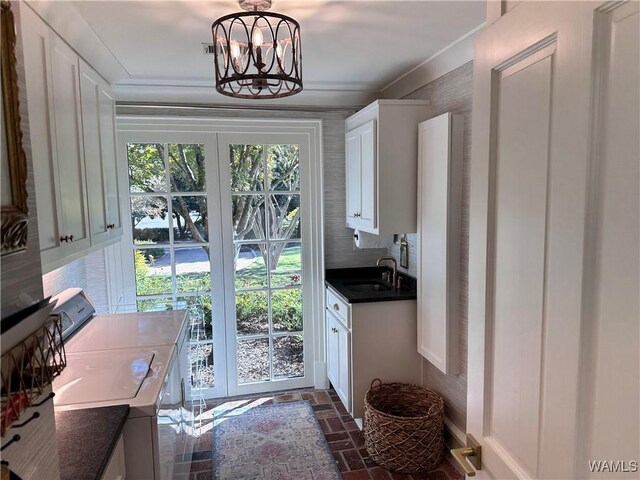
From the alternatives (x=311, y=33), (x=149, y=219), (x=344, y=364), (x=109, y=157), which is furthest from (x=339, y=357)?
(x=311, y=33)

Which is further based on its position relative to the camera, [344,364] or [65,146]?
[344,364]

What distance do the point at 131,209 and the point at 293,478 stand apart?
2.16 m

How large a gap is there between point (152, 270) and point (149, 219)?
0.39m

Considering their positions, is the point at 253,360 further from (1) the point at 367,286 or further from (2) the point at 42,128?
(2) the point at 42,128

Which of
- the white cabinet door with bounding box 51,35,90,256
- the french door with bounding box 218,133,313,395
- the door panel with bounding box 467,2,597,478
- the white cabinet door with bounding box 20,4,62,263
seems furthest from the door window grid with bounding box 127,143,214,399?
the door panel with bounding box 467,2,597,478

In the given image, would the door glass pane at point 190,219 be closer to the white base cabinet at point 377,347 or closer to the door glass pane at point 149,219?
the door glass pane at point 149,219

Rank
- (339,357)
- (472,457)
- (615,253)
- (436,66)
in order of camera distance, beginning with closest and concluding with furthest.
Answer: (615,253) → (472,457) → (436,66) → (339,357)

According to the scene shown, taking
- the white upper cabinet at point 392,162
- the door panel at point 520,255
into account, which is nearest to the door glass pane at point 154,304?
the white upper cabinet at point 392,162

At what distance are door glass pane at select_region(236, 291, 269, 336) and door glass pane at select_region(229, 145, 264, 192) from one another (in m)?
0.86

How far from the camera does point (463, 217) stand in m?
2.28

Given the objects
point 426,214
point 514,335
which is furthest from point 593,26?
point 426,214

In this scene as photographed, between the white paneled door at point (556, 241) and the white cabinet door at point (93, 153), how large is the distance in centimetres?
168

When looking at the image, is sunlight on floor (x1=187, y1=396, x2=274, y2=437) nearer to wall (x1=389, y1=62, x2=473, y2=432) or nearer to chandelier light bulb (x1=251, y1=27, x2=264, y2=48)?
wall (x1=389, y1=62, x2=473, y2=432)

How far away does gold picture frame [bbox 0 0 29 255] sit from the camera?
66 cm
